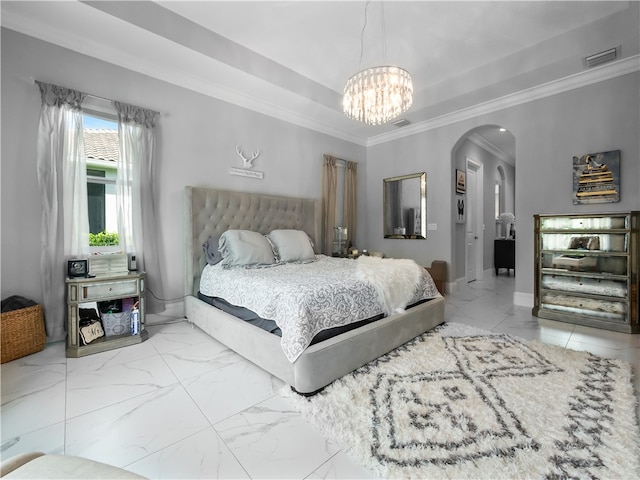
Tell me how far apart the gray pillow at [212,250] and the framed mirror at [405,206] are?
3216 mm

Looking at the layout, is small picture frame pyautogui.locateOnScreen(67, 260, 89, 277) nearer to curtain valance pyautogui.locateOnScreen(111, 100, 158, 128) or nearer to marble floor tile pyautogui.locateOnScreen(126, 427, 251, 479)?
curtain valance pyautogui.locateOnScreen(111, 100, 158, 128)

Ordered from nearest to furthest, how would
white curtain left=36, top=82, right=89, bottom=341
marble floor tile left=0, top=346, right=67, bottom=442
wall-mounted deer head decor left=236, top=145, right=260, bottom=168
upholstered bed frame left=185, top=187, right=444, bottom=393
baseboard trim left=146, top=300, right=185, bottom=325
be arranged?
marble floor tile left=0, top=346, right=67, bottom=442
upholstered bed frame left=185, top=187, right=444, bottom=393
white curtain left=36, top=82, right=89, bottom=341
baseboard trim left=146, top=300, right=185, bottom=325
wall-mounted deer head decor left=236, top=145, right=260, bottom=168

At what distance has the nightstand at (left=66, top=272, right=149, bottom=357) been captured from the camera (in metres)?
2.31

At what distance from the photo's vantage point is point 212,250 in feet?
10.1

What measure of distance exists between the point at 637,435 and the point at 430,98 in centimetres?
394

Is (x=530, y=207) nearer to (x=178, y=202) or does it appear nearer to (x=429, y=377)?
(x=429, y=377)

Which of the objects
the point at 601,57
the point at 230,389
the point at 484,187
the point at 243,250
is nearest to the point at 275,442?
the point at 230,389

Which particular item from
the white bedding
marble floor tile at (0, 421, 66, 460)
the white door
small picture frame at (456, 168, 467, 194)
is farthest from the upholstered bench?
the white door

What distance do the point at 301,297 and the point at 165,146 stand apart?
2.51 m

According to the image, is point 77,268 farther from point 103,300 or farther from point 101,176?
point 101,176

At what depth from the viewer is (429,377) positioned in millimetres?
1938

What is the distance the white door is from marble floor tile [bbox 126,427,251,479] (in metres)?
5.18

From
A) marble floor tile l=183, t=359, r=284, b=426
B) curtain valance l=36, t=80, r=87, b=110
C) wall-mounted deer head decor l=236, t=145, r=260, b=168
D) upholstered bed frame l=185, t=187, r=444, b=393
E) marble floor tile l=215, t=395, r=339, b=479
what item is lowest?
marble floor tile l=215, t=395, r=339, b=479

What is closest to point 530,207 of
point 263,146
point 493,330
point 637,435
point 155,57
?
point 493,330
